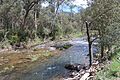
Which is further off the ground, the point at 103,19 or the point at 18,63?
the point at 103,19

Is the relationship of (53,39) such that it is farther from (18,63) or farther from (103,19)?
(103,19)

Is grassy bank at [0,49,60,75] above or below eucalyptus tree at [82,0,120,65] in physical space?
below

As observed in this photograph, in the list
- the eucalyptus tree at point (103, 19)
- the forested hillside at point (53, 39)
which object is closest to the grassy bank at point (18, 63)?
the forested hillside at point (53, 39)

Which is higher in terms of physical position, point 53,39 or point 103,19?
point 103,19

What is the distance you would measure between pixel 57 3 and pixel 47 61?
111 ft

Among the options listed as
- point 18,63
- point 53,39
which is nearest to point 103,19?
point 18,63

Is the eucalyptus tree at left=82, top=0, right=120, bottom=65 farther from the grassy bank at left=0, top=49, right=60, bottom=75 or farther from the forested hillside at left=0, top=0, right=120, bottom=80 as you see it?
the grassy bank at left=0, top=49, right=60, bottom=75

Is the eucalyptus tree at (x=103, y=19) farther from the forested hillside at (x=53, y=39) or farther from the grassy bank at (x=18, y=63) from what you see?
the grassy bank at (x=18, y=63)

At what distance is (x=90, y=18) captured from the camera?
75.6 ft

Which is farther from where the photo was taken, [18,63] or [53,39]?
[53,39]

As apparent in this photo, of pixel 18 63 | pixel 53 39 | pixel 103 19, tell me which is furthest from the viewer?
pixel 53 39

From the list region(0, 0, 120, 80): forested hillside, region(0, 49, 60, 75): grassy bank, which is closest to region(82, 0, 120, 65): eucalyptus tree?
region(0, 0, 120, 80): forested hillside

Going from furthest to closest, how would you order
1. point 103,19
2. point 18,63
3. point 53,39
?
point 53,39
point 18,63
point 103,19

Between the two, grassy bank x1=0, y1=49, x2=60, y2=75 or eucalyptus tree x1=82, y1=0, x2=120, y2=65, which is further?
grassy bank x1=0, y1=49, x2=60, y2=75
